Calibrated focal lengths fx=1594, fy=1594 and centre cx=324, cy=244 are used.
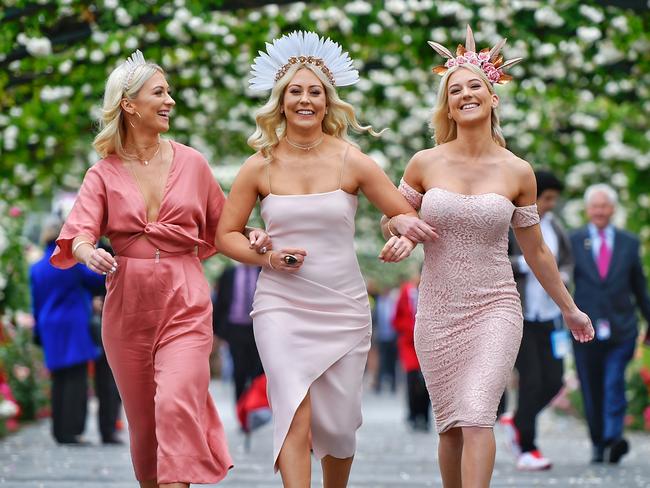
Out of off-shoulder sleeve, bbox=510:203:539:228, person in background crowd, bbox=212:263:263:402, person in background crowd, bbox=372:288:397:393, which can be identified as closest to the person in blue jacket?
person in background crowd, bbox=212:263:263:402

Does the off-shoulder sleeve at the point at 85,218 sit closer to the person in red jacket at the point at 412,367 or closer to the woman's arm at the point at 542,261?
the woman's arm at the point at 542,261

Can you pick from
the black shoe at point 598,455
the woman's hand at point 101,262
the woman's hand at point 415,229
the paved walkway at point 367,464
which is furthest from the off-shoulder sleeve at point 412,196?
the black shoe at point 598,455

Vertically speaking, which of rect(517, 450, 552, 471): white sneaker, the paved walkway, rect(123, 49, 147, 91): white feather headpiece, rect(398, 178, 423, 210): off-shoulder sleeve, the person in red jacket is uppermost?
rect(123, 49, 147, 91): white feather headpiece

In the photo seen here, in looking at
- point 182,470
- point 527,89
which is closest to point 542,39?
point 527,89

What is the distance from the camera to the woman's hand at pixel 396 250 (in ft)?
23.1

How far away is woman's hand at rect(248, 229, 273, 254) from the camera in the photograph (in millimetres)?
7168

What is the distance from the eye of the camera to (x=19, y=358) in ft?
54.8

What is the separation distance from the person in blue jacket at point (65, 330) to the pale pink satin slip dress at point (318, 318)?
6.19 m

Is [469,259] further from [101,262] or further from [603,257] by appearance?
[603,257]

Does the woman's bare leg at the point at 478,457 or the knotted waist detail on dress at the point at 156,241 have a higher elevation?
the knotted waist detail on dress at the point at 156,241

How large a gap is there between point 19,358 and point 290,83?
393 inches

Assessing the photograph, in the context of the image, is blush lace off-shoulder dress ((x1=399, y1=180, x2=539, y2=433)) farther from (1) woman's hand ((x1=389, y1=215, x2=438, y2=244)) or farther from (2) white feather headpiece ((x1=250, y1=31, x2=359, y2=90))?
(2) white feather headpiece ((x1=250, y1=31, x2=359, y2=90))

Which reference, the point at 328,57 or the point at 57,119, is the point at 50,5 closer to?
the point at 57,119

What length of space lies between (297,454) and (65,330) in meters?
6.69
